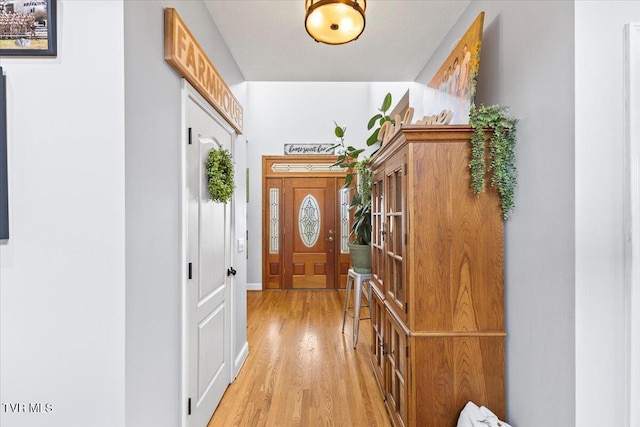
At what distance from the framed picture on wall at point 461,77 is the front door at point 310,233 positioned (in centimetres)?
370

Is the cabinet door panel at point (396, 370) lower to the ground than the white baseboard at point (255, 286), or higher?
higher

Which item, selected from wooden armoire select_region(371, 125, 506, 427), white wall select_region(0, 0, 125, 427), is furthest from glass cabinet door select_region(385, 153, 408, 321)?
white wall select_region(0, 0, 125, 427)

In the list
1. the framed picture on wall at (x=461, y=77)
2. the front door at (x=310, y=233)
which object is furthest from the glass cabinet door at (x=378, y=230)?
the front door at (x=310, y=233)

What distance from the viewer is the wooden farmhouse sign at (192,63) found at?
156 centimetres

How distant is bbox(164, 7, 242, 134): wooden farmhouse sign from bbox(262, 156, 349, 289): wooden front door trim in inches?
134

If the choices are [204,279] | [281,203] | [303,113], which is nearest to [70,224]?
[204,279]

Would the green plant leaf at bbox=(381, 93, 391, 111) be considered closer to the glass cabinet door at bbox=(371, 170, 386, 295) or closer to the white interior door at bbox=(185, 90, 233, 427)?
the glass cabinet door at bbox=(371, 170, 386, 295)

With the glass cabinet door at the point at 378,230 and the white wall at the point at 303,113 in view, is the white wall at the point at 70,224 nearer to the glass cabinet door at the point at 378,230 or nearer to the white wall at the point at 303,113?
the glass cabinet door at the point at 378,230

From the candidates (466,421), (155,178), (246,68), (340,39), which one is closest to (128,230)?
(155,178)

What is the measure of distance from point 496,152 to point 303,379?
2.21 m

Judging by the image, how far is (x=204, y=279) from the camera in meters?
2.10

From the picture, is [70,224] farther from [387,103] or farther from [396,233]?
[387,103]

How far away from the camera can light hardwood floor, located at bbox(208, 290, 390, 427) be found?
7.27ft

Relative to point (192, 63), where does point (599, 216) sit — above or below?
below
